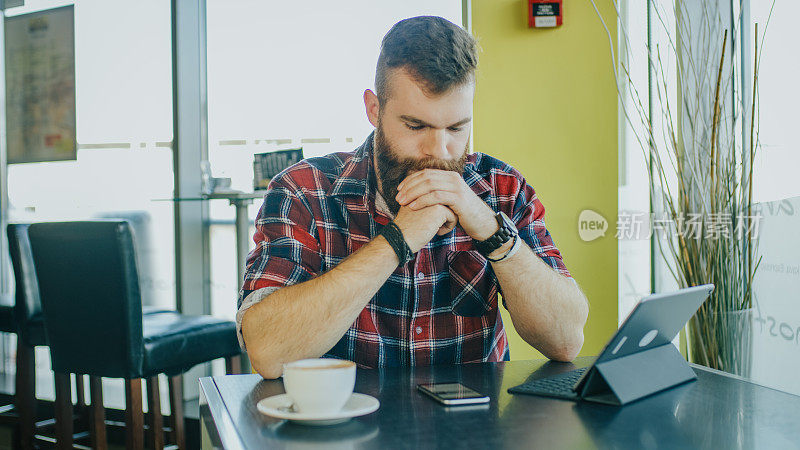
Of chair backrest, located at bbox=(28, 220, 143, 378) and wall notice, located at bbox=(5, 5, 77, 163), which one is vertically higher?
wall notice, located at bbox=(5, 5, 77, 163)

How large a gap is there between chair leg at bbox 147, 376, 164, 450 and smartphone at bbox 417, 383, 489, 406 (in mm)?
1709

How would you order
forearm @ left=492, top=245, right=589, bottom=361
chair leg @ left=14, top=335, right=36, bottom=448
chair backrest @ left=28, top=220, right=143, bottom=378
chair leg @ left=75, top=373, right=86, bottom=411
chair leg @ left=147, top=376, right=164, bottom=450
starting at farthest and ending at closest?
chair leg @ left=75, top=373, right=86, bottom=411, chair leg @ left=14, top=335, right=36, bottom=448, chair leg @ left=147, top=376, right=164, bottom=450, chair backrest @ left=28, top=220, right=143, bottom=378, forearm @ left=492, top=245, right=589, bottom=361

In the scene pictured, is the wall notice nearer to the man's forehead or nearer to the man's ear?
the man's ear

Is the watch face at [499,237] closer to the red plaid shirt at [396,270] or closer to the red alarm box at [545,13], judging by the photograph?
the red plaid shirt at [396,270]

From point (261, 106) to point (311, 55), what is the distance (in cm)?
37

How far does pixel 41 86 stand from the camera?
4086 mm

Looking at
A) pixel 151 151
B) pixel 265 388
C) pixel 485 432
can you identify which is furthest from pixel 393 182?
pixel 151 151

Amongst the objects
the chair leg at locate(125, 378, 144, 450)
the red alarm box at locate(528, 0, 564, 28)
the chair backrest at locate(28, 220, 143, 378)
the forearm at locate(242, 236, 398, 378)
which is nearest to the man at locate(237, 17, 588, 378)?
the forearm at locate(242, 236, 398, 378)

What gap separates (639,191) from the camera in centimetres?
285

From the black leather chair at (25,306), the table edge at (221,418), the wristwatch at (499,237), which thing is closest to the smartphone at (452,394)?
the table edge at (221,418)

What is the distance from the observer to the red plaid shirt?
1.46 meters

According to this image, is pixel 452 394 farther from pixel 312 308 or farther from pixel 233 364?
pixel 233 364

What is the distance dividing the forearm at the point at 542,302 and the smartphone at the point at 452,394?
45 cm

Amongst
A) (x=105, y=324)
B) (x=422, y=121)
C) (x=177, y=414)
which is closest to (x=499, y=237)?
(x=422, y=121)
